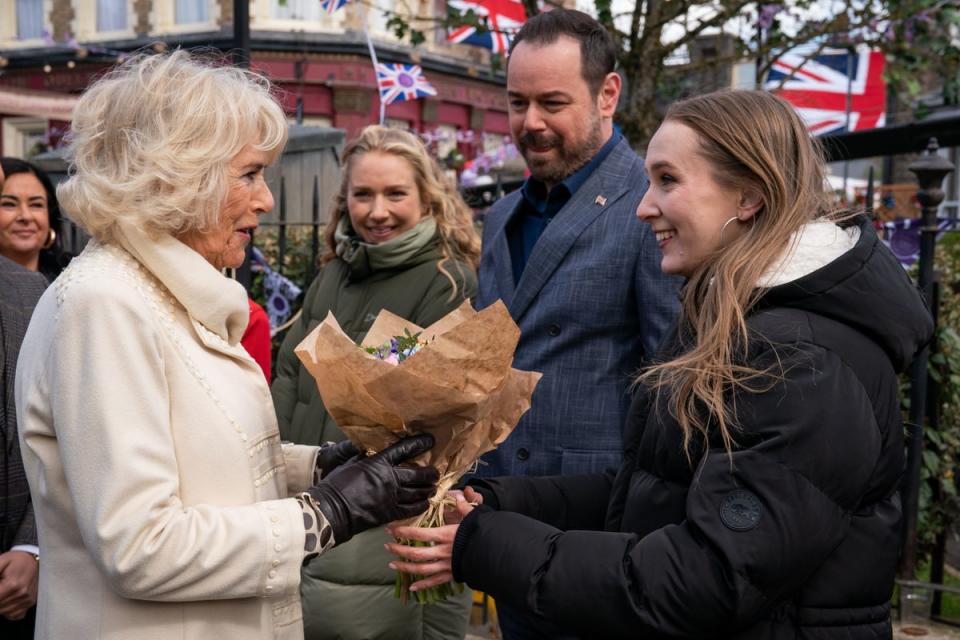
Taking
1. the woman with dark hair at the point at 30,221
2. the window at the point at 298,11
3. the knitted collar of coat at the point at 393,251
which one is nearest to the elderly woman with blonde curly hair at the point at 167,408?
the knitted collar of coat at the point at 393,251

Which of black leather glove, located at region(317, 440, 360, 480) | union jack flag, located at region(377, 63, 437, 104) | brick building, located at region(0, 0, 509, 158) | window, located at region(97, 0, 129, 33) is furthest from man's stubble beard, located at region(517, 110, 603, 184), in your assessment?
window, located at region(97, 0, 129, 33)

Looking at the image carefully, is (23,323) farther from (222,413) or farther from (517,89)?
(517,89)

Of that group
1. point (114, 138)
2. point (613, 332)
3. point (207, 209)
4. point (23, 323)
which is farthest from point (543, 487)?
point (23, 323)

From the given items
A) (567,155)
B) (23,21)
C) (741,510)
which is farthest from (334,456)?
(23,21)

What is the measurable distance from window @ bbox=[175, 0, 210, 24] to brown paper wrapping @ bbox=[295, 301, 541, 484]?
818 inches

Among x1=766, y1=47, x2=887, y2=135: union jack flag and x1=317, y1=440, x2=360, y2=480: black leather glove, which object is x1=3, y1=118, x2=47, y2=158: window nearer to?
x1=766, y1=47, x2=887, y2=135: union jack flag

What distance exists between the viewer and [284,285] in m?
5.96

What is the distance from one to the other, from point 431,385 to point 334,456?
0.57 meters

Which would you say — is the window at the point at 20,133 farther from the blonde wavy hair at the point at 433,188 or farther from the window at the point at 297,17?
the blonde wavy hair at the point at 433,188

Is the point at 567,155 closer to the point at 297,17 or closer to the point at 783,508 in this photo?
the point at 783,508

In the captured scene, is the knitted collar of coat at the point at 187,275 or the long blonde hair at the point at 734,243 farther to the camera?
the knitted collar of coat at the point at 187,275

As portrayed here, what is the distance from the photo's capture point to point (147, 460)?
1886 mm

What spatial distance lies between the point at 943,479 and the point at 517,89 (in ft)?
11.1

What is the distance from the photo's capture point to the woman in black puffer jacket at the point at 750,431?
177cm
